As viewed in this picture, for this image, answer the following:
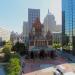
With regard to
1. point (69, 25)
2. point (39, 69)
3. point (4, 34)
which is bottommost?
point (39, 69)

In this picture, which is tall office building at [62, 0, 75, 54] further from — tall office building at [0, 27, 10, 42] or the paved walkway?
tall office building at [0, 27, 10, 42]

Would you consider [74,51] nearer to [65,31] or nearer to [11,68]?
[65,31]

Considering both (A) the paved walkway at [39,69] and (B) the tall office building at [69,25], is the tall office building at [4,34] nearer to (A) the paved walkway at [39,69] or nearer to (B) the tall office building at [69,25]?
(B) the tall office building at [69,25]

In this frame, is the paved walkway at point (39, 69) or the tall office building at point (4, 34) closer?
the paved walkway at point (39, 69)

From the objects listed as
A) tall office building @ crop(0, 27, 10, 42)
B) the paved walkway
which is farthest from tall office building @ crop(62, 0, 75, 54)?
tall office building @ crop(0, 27, 10, 42)

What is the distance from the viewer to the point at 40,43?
40844mm

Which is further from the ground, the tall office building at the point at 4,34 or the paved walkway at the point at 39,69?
the tall office building at the point at 4,34

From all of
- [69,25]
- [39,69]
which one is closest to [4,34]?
[69,25]

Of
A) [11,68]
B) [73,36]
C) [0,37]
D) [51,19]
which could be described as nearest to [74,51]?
[73,36]

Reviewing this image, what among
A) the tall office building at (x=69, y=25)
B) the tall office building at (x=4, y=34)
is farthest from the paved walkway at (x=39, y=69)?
the tall office building at (x=4, y=34)

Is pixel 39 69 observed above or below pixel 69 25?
below

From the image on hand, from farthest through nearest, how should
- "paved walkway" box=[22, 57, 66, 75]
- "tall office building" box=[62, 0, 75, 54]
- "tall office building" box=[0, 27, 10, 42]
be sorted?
"tall office building" box=[0, 27, 10, 42], "tall office building" box=[62, 0, 75, 54], "paved walkway" box=[22, 57, 66, 75]

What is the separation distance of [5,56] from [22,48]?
7139 millimetres

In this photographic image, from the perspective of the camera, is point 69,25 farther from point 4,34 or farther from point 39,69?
point 4,34
